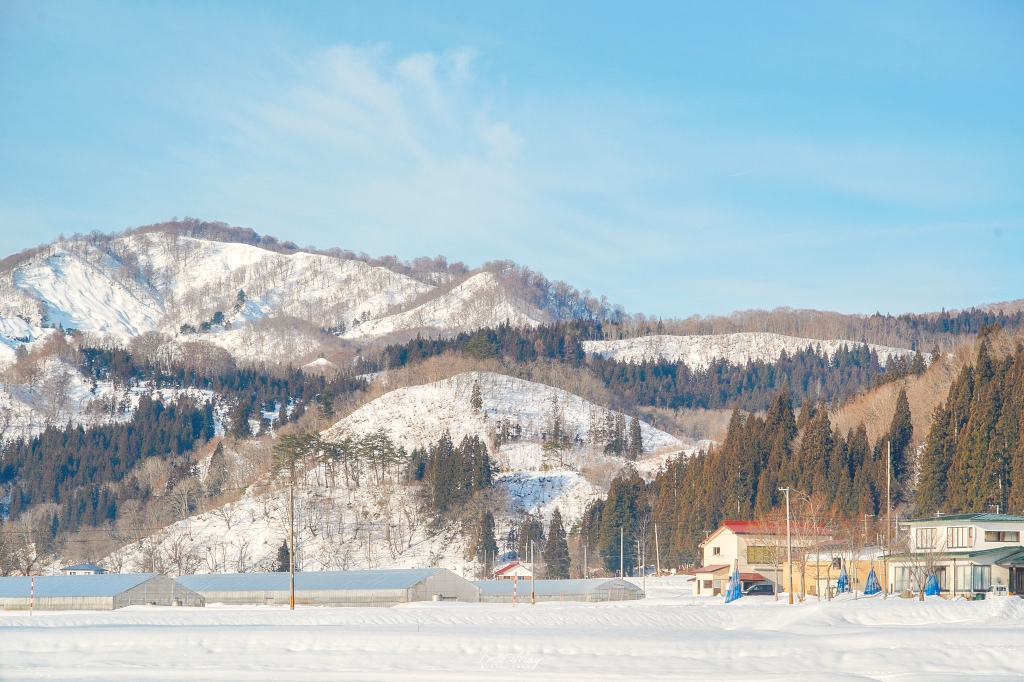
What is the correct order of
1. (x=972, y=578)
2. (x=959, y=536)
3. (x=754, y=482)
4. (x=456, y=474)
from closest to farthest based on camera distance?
1. (x=972, y=578)
2. (x=959, y=536)
3. (x=754, y=482)
4. (x=456, y=474)

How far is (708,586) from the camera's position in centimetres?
6662

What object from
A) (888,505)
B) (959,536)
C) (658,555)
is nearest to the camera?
(959,536)

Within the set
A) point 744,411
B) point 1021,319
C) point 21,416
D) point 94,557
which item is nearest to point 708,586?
point 94,557

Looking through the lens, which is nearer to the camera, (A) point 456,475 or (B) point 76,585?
(B) point 76,585

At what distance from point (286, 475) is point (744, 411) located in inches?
3229

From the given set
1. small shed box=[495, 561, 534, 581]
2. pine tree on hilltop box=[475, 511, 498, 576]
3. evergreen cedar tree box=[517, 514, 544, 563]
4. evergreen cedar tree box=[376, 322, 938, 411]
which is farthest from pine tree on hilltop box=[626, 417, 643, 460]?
small shed box=[495, 561, 534, 581]

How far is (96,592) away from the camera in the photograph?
55.5m

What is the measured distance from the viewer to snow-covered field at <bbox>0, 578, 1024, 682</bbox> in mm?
22953

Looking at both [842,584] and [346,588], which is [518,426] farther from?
[842,584]

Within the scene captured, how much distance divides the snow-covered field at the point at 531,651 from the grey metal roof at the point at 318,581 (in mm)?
27907

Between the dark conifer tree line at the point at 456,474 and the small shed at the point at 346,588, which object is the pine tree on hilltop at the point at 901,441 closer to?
the small shed at the point at 346,588

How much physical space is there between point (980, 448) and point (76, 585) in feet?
166

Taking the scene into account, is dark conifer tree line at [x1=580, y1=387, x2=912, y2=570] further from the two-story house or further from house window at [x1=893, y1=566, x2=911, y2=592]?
the two-story house

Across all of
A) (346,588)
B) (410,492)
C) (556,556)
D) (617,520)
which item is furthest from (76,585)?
(410,492)
